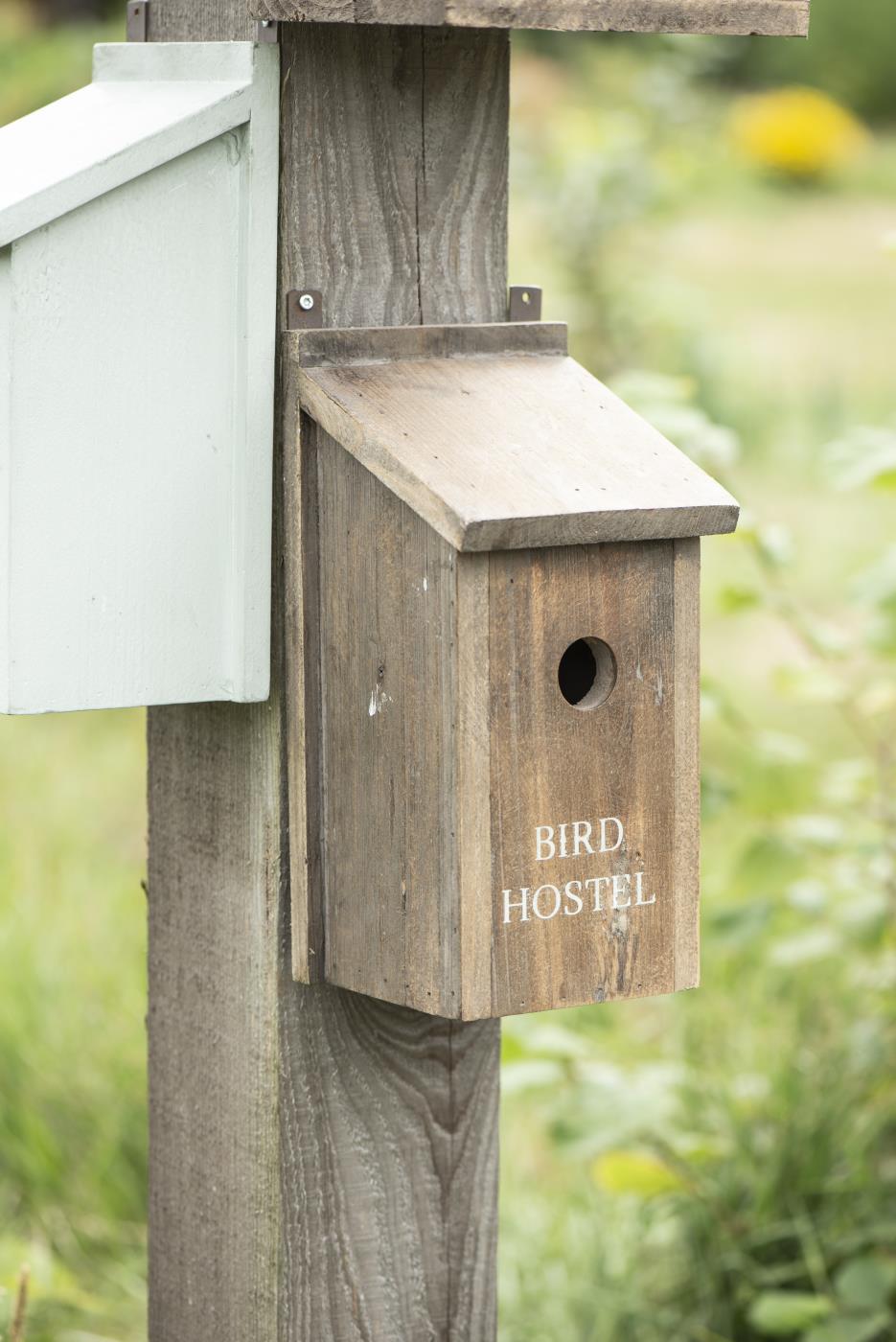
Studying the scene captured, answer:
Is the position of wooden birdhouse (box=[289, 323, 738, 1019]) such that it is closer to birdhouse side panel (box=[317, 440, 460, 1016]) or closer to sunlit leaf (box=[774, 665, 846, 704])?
birdhouse side panel (box=[317, 440, 460, 1016])

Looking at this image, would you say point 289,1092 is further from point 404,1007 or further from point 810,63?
point 810,63

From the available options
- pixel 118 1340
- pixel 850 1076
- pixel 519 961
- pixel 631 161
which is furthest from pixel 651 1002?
pixel 631 161

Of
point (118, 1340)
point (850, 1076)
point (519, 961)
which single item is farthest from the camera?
point (850, 1076)

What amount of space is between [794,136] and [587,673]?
44.4 feet

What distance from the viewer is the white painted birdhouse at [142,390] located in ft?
4.69

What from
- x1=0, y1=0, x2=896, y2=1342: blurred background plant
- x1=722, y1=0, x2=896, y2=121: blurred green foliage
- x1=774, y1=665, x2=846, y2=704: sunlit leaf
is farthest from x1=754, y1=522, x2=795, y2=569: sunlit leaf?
x1=722, y1=0, x2=896, y2=121: blurred green foliage

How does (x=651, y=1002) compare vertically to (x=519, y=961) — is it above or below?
below

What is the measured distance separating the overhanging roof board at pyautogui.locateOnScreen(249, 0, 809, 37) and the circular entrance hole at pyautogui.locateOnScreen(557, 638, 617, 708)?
0.48 meters

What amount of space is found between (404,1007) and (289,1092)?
0.41 feet

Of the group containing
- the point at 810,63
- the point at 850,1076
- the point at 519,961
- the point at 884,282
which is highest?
the point at 810,63

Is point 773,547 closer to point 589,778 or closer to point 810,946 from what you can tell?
point 810,946

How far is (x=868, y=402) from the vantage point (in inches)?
298

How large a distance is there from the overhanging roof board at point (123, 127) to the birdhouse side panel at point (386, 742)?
10.1 inches

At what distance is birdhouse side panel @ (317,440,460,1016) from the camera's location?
4.64 ft
